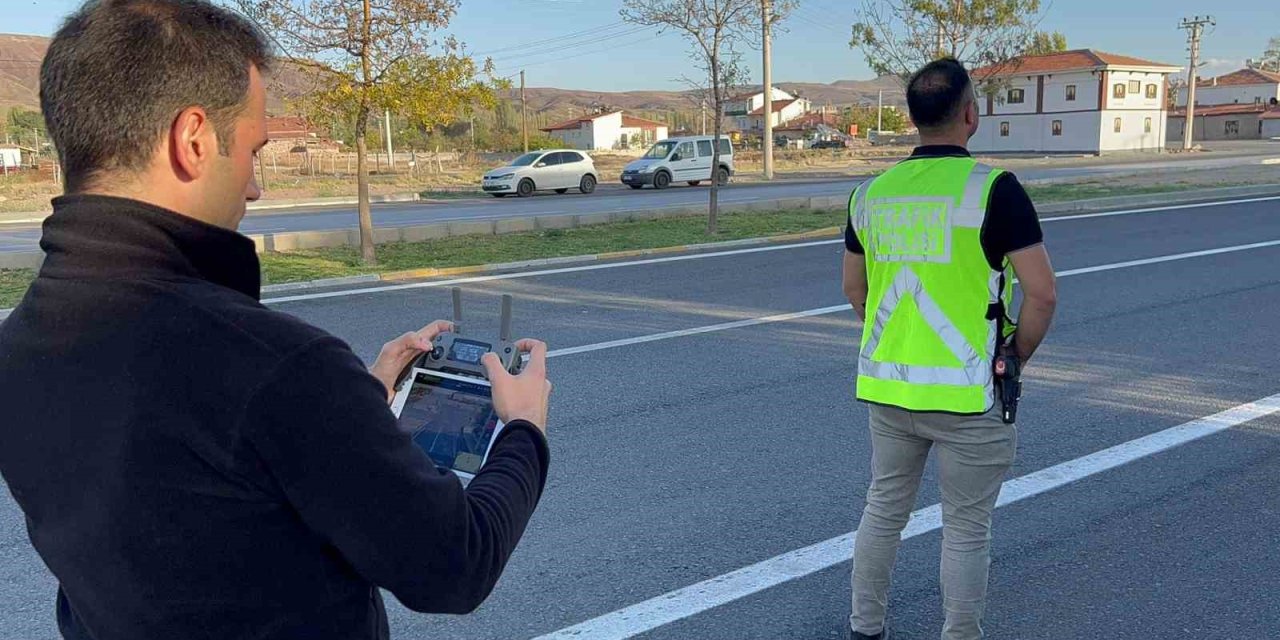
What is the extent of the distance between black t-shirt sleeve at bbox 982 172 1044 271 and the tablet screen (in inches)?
73.5

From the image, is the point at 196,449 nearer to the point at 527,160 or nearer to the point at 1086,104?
the point at 527,160

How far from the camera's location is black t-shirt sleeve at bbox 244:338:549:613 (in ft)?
4.00

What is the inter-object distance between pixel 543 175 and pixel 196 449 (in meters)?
30.7

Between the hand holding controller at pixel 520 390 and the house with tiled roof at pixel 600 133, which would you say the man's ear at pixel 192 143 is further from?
the house with tiled roof at pixel 600 133

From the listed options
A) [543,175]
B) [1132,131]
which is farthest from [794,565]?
[1132,131]

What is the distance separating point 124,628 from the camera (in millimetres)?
1326

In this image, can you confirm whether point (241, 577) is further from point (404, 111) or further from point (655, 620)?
point (404, 111)

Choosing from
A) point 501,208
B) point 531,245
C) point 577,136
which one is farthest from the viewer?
point 577,136

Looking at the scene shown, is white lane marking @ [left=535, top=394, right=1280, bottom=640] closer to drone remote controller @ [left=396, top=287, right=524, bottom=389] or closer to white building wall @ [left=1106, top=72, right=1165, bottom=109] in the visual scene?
drone remote controller @ [left=396, top=287, right=524, bottom=389]

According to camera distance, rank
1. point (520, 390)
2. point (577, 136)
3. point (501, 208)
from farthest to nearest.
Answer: point (577, 136)
point (501, 208)
point (520, 390)

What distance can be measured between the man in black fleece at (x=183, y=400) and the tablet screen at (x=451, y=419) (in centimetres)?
37

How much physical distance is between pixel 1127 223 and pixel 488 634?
15.7 metres

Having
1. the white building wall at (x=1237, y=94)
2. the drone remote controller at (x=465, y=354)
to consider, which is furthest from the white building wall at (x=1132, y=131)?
the drone remote controller at (x=465, y=354)

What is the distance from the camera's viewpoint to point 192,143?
1.30 m
